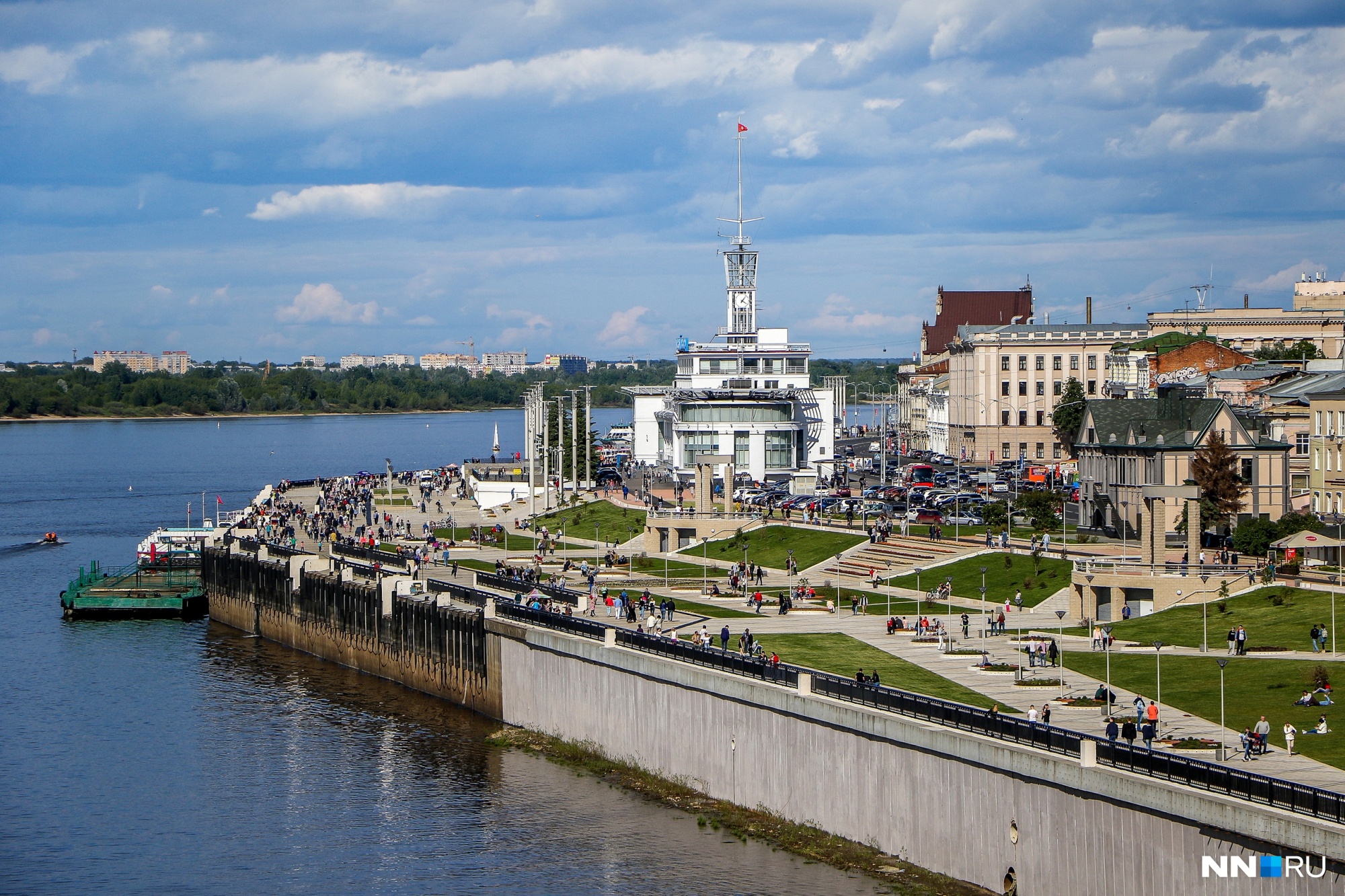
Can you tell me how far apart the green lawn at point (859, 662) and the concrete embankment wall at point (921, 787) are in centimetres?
492

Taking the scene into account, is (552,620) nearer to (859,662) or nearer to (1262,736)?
(859,662)

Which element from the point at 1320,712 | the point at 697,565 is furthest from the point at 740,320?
the point at 1320,712

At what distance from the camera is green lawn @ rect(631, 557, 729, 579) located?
80.4 metres

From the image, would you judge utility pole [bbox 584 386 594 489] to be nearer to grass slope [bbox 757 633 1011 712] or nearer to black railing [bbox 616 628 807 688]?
grass slope [bbox 757 633 1011 712]

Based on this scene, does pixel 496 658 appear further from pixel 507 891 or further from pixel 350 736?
pixel 507 891

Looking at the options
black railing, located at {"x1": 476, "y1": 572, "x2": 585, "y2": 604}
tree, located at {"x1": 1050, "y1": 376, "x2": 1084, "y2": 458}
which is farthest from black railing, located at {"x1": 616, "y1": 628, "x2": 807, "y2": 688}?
tree, located at {"x1": 1050, "y1": 376, "x2": 1084, "y2": 458}

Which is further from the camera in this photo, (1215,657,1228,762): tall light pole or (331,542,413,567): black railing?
(331,542,413,567): black railing

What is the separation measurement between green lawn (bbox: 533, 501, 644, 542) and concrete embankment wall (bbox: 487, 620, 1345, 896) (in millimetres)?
43342

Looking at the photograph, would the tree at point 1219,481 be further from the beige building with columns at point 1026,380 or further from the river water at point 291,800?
the beige building with columns at point 1026,380

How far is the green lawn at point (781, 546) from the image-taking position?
264ft

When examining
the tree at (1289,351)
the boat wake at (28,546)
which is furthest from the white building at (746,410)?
the boat wake at (28,546)

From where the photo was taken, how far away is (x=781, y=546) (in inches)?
3364

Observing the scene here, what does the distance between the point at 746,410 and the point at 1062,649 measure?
76.7 meters

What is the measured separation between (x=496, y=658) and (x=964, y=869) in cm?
2786
